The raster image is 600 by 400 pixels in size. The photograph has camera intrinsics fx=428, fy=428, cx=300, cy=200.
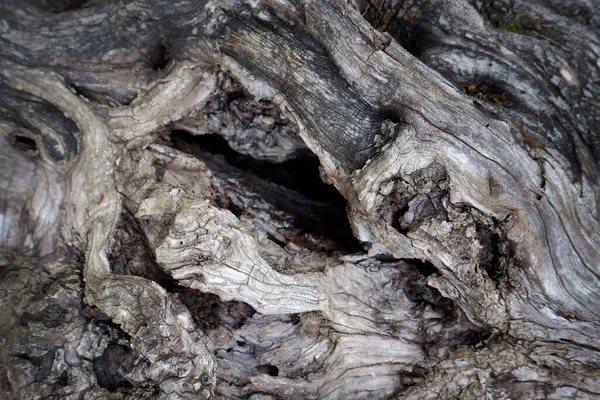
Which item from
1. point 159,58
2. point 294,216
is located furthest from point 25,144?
point 294,216

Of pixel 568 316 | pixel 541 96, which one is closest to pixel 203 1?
pixel 541 96

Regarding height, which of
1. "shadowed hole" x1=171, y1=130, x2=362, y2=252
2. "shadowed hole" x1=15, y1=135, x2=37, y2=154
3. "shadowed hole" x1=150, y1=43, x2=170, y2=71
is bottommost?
"shadowed hole" x1=15, y1=135, x2=37, y2=154

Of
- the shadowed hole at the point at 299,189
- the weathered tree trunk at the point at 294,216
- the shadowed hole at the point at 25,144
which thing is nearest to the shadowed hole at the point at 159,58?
the weathered tree trunk at the point at 294,216

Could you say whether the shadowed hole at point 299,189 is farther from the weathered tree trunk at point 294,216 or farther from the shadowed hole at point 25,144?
the shadowed hole at point 25,144

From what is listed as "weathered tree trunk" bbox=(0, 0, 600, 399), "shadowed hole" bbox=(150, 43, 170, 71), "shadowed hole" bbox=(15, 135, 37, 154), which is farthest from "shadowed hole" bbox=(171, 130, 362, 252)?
"shadowed hole" bbox=(15, 135, 37, 154)

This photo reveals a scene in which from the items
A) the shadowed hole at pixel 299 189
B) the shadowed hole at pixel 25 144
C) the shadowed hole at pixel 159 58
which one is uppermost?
the shadowed hole at pixel 159 58

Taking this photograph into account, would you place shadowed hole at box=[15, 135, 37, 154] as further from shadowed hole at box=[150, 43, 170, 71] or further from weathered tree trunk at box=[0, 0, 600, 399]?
shadowed hole at box=[150, 43, 170, 71]

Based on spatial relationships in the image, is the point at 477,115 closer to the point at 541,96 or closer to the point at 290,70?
the point at 541,96

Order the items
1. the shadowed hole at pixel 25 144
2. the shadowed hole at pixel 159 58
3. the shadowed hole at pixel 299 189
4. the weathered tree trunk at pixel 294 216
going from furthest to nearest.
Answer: the shadowed hole at pixel 299 189 < the shadowed hole at pixel 25 144 < the shadowed hole at pixel 159 58 < the weathered tree trunk at pixel 294 216
